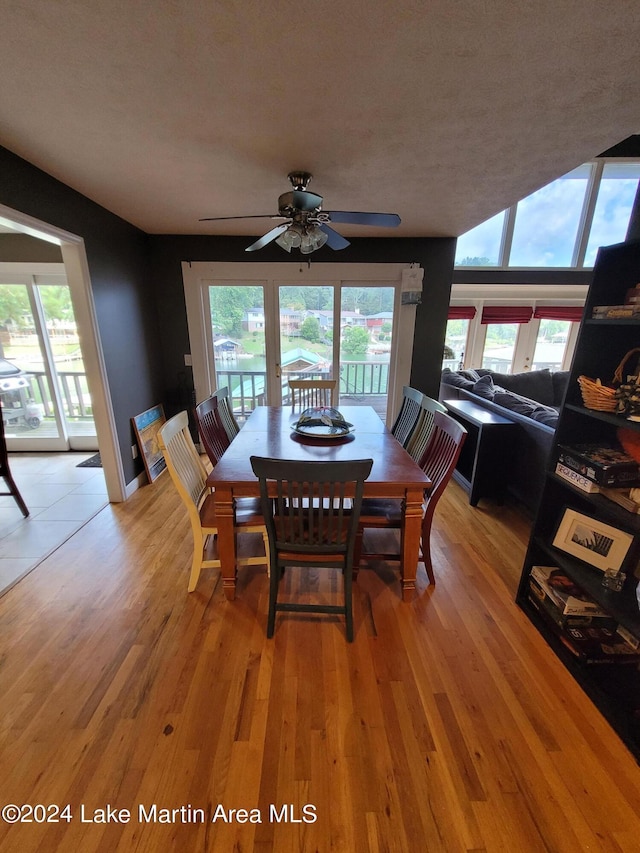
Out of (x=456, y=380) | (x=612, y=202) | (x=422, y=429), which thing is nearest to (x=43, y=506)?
(x=422, y=429)

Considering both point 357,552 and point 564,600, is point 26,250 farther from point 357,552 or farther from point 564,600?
point 564,600

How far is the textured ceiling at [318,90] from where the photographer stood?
3.24 feet

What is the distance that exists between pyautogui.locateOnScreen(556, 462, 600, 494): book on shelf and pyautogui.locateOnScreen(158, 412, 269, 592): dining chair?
150cm

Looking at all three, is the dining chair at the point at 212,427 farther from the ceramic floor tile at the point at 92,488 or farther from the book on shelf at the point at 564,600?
the book on shelf at the point at 564,600

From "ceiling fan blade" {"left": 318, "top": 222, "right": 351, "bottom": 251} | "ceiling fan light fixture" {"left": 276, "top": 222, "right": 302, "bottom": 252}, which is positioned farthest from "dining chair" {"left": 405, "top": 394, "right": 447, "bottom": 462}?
"ceiling fan light fixture" {"left": 276, "top": 222, "right": 302, "bottom": 252}

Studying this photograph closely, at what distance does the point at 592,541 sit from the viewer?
143 centimetres

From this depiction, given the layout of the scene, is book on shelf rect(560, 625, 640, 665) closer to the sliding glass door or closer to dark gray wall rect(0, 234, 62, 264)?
the sliding glass door

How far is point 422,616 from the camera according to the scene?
173 cm

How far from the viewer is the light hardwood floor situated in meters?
0.99

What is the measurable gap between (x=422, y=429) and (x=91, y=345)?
2.60 metres

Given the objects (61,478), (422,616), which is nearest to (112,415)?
(61,478)

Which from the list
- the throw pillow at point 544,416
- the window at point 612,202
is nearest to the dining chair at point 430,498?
the throw pillow at point 544,416

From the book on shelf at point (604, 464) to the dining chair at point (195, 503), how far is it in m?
1.54

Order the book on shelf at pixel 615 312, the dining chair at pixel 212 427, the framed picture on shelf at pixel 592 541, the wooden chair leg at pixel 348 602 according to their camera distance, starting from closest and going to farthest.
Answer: the book on shelf at pixel 615 312, the framed picture on shelf at pixel 592 541, the wooden chair leg at pixel 348 602, the dining chair at pixel 212 427
